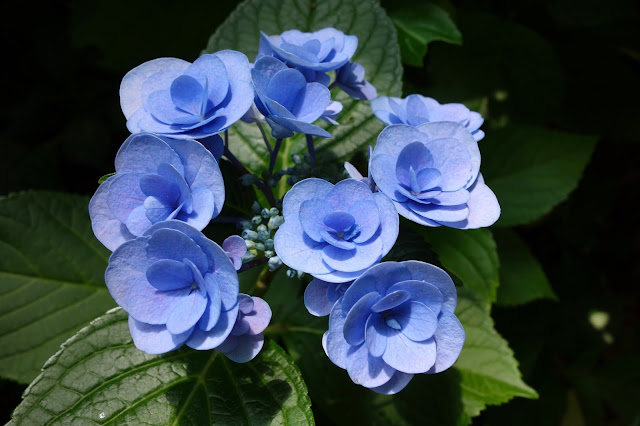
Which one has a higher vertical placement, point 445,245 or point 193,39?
point 193,39

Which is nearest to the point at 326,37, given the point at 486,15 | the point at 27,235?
the point at 27,235

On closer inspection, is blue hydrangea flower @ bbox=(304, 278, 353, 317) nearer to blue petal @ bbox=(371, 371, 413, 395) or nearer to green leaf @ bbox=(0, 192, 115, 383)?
blue petal @ bbox=(371, 371, 413, 395)

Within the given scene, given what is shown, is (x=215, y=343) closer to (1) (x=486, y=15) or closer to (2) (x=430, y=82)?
(2) (x=430, y=82)

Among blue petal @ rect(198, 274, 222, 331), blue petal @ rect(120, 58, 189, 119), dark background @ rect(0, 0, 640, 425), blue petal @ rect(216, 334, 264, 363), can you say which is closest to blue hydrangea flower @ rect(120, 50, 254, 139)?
blue petal @ rect(120, 58, 189, 119)

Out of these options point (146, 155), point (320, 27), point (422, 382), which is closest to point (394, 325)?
point (146, 155)

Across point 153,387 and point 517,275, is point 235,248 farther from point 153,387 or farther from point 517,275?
point 517,275

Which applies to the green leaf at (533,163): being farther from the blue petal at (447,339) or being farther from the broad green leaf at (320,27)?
the blue petal at (447,339)

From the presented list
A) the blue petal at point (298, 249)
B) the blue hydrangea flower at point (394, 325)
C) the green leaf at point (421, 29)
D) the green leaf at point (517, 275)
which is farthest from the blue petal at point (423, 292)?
the green leaf at point (517, 275)
